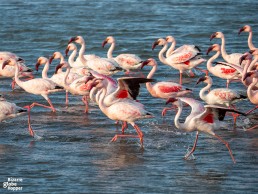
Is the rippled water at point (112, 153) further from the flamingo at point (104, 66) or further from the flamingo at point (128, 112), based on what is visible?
the flamingo at point (104, 66)

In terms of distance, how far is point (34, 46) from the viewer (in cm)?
2070

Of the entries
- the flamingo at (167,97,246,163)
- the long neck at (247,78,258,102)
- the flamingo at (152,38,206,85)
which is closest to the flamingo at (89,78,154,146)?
the flamingo at (167,97,246,163)

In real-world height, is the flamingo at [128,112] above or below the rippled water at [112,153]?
above

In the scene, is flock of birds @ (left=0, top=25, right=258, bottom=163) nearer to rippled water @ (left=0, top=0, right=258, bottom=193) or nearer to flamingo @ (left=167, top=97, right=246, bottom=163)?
flamingo @ (left=167, top=97, right=246, bottom=163)

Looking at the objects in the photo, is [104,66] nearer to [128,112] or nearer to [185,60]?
[185,60]

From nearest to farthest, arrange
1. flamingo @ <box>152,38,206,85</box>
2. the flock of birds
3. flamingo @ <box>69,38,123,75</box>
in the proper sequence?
the flock of birds → flamingo @ <box>69,38,123,75</box> → flamingo @ <box>152,38,206,85</box>

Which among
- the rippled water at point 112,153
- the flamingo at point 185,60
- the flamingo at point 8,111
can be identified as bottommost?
the flamingo at point 185,60

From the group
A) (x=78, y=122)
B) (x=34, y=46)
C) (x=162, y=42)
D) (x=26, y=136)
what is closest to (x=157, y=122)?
(x=78, y=122)

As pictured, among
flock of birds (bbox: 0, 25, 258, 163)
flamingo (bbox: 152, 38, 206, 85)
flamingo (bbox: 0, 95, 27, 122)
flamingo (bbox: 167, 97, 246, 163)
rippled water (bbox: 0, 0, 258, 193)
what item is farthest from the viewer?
flamingo (bbox: 152, 38, 206, 85)

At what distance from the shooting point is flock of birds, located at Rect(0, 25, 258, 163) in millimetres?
11195

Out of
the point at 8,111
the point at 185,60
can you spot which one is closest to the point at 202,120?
the point at 8,111

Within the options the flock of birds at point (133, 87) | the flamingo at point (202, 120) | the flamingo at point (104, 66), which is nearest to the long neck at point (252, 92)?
the flock of birds at point (133, 87)

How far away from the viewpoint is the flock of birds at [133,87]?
11.2 meters

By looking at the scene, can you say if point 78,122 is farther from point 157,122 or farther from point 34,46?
point 34,46
